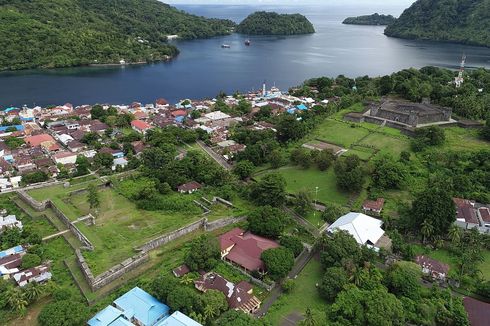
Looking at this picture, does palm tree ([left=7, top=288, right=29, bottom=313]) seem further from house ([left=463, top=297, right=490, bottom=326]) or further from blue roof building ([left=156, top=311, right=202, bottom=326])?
house ([left=463, top=297, right=490, bottom=326])

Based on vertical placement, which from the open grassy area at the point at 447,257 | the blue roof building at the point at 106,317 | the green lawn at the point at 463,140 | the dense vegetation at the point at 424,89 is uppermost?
the dense vegetation at the point at 424,89

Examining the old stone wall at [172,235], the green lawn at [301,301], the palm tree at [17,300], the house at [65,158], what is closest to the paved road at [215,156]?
the old stone wall at [172,235]

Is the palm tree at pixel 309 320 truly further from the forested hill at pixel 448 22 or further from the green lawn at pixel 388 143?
the forested hill at pixel 448 22

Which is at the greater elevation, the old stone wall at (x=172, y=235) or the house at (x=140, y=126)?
the house at (x=140, y=126)

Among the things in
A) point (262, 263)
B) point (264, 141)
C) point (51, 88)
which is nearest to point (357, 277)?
point (262, 263)

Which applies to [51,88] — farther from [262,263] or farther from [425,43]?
[425,43]

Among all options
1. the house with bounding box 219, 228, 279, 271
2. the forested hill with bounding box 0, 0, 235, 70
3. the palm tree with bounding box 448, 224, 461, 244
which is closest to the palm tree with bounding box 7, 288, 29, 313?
the house with bounding box 219, 228, 279, 271
